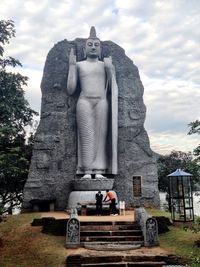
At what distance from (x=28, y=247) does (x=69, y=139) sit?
7312mm

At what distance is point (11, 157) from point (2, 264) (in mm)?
2568

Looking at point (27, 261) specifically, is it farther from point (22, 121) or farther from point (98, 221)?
point (22, 121)

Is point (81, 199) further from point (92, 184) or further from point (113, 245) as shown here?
point (113, 245)

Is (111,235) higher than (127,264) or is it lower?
higher

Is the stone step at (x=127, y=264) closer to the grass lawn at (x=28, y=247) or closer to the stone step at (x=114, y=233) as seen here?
the grass lawn at (x=28, y=247)

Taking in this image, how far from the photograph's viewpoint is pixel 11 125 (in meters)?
13.8

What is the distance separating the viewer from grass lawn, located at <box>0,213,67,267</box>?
9.33 meters

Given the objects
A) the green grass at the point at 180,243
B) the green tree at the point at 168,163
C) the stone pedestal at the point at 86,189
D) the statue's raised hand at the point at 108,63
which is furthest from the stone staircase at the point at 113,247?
the green tree at the point at 168,163

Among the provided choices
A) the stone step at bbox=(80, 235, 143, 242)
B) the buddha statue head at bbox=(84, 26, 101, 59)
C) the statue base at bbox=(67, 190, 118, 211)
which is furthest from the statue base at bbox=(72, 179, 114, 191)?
the buddha statue head at bbox=(84, 26, 101, 59)

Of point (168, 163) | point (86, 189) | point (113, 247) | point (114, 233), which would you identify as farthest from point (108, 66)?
point (168, 163)

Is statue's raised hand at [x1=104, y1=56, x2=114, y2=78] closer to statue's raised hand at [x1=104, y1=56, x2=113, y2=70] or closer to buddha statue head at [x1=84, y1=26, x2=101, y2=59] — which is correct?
statue's raised hand at [x1=104, y1=56, x2=113, y2=70]

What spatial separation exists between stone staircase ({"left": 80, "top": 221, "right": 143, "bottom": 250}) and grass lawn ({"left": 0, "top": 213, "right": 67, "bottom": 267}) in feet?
2.39

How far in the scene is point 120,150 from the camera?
17297 mm

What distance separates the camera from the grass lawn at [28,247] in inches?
367
